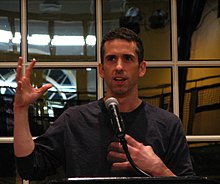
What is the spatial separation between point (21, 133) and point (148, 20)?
1.31m

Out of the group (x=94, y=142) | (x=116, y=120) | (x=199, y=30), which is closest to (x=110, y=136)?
(x=94, y=142)

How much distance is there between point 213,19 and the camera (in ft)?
8.17

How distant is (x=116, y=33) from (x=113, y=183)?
0.77 m

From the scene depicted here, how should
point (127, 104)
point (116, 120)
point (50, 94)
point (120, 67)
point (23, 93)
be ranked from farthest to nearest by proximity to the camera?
point (50, 94) < point (127, 104) < point (120, 67) < point (23, 93) < point (116, 120)

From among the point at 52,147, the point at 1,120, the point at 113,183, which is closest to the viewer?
the point at 113,183

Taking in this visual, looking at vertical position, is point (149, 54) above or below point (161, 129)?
above

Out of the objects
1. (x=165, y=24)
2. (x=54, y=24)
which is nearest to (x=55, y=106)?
(x=54, y=24)

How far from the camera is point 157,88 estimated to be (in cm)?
246

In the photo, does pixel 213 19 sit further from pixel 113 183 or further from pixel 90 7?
pixel 113 183

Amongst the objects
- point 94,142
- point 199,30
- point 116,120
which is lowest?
point 94,142

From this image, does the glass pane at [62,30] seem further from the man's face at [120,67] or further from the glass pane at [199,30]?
the man's face at [120,67]

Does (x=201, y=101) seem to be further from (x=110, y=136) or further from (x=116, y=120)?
(x=116, y=120)

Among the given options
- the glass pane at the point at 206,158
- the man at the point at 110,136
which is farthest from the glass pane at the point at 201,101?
the man at the point at 110,136

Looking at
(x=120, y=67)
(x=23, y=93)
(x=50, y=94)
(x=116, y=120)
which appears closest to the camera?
(x=116, y=120)
